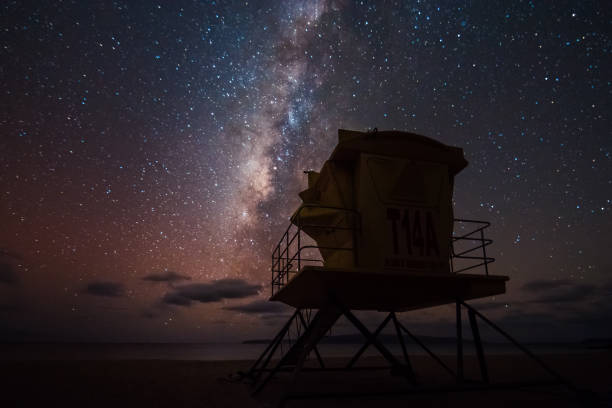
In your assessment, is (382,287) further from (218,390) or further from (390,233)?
(218,390)

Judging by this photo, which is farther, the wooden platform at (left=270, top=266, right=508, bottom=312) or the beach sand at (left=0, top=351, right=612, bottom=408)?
the beach sand at (left=0, top=351, right=612, bottom=408)

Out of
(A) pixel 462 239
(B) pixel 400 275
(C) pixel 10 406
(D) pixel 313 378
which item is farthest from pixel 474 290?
(C) pixel 10 406

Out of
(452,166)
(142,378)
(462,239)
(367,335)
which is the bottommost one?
(142,378)

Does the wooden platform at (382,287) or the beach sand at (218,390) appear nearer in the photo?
the wooden platform at (382,287)

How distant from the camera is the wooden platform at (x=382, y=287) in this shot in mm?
7484

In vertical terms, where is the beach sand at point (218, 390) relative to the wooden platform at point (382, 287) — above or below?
below

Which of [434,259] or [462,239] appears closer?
[434,259]

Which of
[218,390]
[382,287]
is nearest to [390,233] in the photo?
[382,287]

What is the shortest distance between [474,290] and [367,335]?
3.02 m

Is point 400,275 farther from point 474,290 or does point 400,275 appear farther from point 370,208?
point 474,290

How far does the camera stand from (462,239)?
9.11m

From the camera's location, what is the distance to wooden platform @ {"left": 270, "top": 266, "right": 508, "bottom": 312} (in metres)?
7.48

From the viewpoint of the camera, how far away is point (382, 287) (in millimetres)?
8344

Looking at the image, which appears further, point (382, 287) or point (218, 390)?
point (218, 390)
